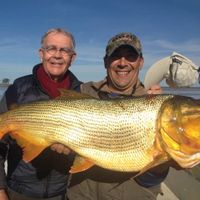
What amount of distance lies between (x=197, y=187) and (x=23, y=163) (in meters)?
2.93

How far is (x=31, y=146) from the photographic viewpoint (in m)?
4.39

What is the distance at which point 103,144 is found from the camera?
4.09m

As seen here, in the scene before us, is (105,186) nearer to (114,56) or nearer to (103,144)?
(103,144)

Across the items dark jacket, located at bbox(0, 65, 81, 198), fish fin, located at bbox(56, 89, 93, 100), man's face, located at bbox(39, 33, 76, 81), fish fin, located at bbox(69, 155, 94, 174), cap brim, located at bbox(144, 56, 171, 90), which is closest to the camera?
fish fin, located at bbox(69, 155, 94, 174)

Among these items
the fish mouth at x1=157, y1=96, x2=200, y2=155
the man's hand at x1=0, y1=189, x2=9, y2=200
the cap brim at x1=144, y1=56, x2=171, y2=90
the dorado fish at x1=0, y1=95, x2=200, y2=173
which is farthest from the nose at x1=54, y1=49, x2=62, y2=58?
the cap brim at x1=144, y1=56, x2=171, y2=90

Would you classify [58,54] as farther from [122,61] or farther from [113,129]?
[113,129]

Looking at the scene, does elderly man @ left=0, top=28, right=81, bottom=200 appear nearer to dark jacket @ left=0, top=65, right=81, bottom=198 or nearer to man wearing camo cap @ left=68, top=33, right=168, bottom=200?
dark jacket @ left=0, top=65, right=81, bottom=198

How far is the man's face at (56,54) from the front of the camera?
4.83m

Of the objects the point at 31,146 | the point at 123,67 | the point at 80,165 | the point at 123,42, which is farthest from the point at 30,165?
→ the point at 123,42

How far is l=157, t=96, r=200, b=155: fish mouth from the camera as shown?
12.3 feet

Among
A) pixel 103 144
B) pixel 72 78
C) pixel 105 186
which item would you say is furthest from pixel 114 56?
pixel 105 186

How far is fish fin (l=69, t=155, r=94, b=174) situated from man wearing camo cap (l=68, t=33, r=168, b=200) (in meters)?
0.34

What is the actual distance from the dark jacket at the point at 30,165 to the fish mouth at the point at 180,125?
1.38 meters

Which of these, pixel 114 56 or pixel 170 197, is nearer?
pixel 114 56
